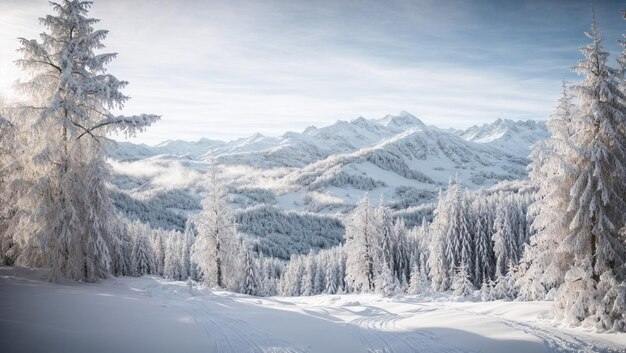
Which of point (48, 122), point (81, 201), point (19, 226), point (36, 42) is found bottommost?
point (19, 226)

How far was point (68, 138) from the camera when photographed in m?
15.1

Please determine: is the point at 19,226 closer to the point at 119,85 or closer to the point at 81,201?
the point at 81,201

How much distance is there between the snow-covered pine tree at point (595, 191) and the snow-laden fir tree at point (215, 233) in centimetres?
2621

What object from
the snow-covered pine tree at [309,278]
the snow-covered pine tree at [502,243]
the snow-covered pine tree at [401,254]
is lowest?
the snow-covered pine tree at [309,278]

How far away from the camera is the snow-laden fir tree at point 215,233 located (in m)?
32.3

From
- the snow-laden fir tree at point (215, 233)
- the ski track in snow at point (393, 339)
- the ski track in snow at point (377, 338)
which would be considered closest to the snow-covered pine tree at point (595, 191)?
the ski track in snow at point (377, 338)

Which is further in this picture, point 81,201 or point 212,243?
point 212,243

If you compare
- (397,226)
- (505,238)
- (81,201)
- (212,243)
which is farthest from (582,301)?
(397,226)

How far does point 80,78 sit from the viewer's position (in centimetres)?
1545

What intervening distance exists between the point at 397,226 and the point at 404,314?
44.6m

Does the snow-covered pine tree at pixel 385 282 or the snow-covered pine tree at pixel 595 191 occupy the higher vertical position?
the snow-covered pine tree at pixel 595 191

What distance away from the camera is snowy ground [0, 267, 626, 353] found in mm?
9281

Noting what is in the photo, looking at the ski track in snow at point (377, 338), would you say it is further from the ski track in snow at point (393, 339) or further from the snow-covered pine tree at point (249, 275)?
the snow-covered pine tree at point (249, 275)

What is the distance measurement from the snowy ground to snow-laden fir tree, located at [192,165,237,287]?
52.7 feet
